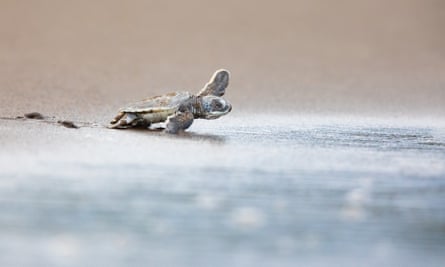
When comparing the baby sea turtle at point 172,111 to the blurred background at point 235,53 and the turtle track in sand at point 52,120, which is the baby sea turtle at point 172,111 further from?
the blurred background at point 235,53

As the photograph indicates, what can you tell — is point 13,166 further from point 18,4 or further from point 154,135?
point 18,4

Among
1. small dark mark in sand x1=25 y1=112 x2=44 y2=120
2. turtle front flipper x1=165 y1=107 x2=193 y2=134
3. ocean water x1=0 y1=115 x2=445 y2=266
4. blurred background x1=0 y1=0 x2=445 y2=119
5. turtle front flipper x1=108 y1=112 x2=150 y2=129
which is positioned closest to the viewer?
ocean water x1=0 y1=115 x2=445 y2=266

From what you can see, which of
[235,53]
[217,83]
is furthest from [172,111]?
[235,53]

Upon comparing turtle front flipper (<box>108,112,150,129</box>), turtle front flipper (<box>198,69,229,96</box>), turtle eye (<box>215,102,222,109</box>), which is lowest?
turtle front flipper (<box>108,112,150,129</box>)

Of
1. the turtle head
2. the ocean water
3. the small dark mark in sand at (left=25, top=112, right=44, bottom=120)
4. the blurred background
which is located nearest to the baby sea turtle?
the turtle head

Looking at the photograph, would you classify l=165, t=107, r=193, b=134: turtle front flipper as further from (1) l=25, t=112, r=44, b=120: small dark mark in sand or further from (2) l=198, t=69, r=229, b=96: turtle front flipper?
(1) l=25, t=112, r=44, b=120: small dark mark in sand

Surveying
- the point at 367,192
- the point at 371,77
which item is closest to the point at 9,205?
the point at 367,192

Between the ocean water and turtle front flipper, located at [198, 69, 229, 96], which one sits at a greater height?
turtle front flipper, located at [198, 69, 229, 96]

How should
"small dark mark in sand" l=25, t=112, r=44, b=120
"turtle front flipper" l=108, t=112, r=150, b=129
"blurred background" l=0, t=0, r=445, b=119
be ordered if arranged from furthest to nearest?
"blurred background" l=0, t=0, r=445, b=119 < "small dark mark in sand" l=25, t=112, r=44, b=120 < "turtle front flipper" l=108, t=112, r=150, b=129
